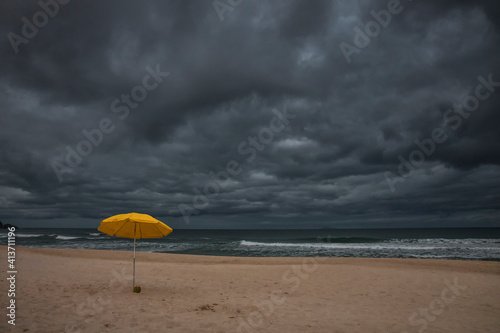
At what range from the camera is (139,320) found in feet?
20.8

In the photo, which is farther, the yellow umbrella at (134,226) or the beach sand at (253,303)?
the yellow umbrella at (134,226)

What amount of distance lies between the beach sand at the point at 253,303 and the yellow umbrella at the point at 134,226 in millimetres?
1895

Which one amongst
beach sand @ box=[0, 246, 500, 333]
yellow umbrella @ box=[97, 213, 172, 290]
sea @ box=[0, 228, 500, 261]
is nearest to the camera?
beach sand @ box=[0, 246, 500, 333]

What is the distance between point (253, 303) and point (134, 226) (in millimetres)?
4424

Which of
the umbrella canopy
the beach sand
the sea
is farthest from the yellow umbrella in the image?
the sea

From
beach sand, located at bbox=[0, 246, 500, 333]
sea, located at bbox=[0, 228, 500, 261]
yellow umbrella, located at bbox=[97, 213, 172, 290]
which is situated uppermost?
yellow umbrella, located at bbox=[97, 213, 172, 290]

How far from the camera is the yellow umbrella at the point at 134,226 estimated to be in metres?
8.19

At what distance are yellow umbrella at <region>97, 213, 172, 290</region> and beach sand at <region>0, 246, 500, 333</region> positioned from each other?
1.90 metres

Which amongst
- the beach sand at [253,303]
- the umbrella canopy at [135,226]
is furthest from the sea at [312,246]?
the umbrella canopy at [135,226]

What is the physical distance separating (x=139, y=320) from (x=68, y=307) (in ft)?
7.49

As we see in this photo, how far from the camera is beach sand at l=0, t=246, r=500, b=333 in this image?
6.27 meters

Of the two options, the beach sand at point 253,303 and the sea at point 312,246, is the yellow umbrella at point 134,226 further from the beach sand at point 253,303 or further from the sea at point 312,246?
the sea at point 312,246

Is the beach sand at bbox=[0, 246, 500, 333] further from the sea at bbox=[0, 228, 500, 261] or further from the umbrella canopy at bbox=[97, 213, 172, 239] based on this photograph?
the sea at bbox=[0, 228, 500, 261]

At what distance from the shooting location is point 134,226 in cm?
880
